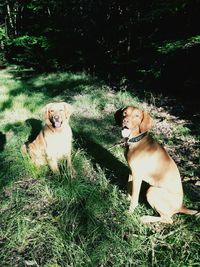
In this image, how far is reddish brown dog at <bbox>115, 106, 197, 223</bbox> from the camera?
331 centimetres

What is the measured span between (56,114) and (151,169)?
5.63 feet

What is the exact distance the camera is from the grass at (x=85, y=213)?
2961 mm

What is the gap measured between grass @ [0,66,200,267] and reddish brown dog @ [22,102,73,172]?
0.17 m

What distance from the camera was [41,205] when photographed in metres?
3.79

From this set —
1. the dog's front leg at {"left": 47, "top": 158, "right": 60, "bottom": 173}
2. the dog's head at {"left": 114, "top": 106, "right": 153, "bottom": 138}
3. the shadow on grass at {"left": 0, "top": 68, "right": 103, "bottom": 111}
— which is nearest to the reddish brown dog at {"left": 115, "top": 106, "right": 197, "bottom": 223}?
the dog's head at {"left": 114, "top": 106, "right": 153, "bottom": 138}

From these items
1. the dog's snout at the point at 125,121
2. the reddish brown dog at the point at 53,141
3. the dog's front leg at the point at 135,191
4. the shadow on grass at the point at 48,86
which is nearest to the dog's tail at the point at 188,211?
the dog's front leg at the point at 135,191

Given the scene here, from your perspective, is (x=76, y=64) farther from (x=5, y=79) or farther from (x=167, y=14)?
(x=167, y=14)

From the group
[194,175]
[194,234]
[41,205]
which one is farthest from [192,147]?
[41,205]

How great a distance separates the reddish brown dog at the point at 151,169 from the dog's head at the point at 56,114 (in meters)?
1.16

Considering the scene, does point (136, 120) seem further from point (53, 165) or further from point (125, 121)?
point (53, 165)

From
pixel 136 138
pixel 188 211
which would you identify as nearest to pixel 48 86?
pixel 136 138

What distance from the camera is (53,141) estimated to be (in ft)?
Answer: 14.1

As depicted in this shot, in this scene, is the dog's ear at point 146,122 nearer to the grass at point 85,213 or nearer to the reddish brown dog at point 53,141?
the grass at point 85,213

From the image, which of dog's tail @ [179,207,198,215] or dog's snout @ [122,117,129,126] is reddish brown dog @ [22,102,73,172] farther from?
dog's tail @ [179,207,198,215]
